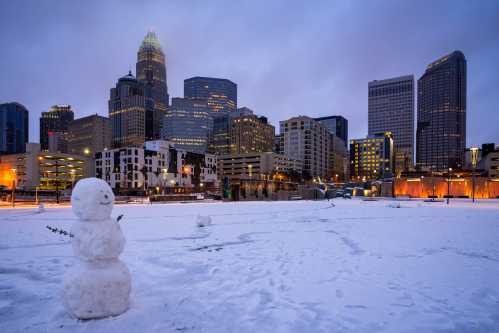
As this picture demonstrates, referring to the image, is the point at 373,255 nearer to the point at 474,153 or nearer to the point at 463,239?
the point at 463,239

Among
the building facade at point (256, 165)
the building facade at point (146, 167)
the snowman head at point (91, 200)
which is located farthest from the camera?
the building facade at point (256, 165)

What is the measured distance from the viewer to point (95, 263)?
14.9ft

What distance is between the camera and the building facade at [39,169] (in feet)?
365

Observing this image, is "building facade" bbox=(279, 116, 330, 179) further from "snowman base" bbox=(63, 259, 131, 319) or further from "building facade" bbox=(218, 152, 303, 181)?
"snowman base" bbox=(63, 259, 131, 319)

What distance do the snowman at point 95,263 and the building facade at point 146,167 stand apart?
78.0 metres

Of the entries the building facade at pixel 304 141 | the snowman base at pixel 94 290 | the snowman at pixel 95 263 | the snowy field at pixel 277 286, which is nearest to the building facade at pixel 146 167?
the snowy field at pixel 277 286

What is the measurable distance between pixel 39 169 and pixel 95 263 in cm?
13982

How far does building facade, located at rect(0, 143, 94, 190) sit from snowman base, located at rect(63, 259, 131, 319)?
120058 mm

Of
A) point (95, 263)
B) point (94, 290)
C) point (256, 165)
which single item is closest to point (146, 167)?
point (256, 165)

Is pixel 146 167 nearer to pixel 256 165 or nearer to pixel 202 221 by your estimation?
pixel 256 165

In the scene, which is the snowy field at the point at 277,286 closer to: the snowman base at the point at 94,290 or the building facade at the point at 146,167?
the snowman base at the point at 94,290

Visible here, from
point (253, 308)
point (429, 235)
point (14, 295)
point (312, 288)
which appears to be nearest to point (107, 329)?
point (253, 308)

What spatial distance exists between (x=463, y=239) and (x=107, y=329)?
1323cm

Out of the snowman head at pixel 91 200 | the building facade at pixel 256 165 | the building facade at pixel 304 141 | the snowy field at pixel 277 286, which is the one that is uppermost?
the building facade at pixel 304 141
